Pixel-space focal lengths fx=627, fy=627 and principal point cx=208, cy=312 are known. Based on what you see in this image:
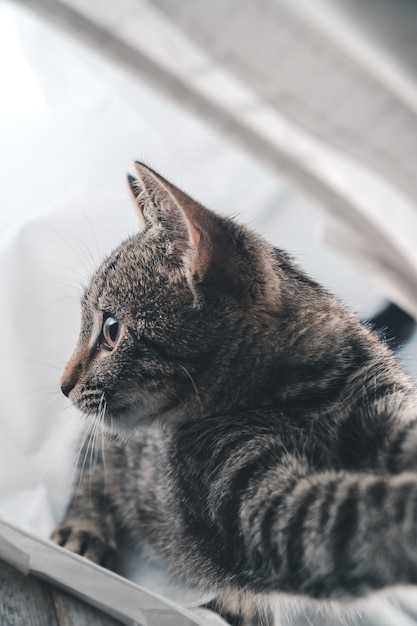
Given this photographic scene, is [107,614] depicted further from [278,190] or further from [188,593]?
[278,190]

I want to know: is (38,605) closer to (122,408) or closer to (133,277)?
(122,408)

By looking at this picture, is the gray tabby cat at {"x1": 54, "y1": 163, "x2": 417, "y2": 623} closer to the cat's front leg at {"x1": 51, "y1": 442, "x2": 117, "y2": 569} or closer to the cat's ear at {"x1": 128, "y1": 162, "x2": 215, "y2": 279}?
the cat's ear at {"x1": 128, "y1": 162, "x2": 215, "y2": 279}

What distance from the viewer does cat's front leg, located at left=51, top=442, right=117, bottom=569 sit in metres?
0.81

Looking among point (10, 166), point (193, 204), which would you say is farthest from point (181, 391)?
point (10, 166)

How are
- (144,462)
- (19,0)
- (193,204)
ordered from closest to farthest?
1. (19,0)
2. (193,204)
3. (144,462)

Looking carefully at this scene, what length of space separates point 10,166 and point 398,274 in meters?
0.43

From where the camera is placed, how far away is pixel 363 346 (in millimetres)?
707

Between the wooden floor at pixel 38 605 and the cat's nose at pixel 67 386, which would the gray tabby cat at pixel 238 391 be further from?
the wooden floor at pixel 38 605

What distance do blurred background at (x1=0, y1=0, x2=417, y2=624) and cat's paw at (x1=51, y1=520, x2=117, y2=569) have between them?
2 centimetres

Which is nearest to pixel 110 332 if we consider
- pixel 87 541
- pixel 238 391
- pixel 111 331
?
pixel 111 331

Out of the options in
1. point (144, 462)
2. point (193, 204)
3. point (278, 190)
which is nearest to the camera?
point (193, 204)

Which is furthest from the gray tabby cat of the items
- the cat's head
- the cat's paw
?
the cat's paw

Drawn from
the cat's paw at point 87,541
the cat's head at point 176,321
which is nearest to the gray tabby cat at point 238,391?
the cat's head at point 176,321

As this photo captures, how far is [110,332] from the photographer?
0.71 m
